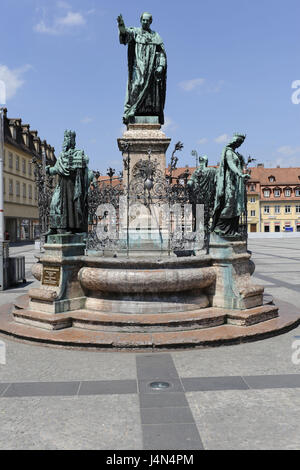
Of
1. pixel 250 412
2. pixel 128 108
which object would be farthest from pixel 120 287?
pixel 128 108

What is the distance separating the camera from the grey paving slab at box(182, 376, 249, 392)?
4.50 meters

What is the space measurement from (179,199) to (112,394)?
183 inches

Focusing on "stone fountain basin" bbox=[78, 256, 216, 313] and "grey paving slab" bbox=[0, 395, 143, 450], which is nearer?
"grey paving slab" bbox=[0, 395, 143, 450]

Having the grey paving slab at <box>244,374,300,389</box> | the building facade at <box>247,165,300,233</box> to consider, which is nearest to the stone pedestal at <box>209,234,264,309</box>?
the grey paving slab at <box>244,374,300,389</box>

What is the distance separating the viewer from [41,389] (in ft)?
14.8

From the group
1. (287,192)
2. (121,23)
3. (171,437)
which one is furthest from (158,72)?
(287,192)

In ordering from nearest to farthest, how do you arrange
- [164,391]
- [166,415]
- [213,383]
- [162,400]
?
[166,415] < [162,400] < [164,391] < [213,383]

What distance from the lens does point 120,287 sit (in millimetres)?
6781

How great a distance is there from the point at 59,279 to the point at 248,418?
4378mm

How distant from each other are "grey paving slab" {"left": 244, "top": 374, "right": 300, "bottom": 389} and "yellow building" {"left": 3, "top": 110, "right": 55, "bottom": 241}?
3731 cm

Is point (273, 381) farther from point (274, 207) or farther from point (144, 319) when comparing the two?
point (274, 207)

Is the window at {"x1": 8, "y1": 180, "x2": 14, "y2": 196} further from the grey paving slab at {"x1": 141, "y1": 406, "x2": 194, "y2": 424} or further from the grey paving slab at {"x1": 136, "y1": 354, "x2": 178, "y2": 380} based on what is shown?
the grey paving slab at {"x1": 141, "y1": 406, "x2": 194, "y2": 424}

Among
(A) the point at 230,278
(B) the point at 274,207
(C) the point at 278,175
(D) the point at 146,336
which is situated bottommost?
(D) the point at 146,336
